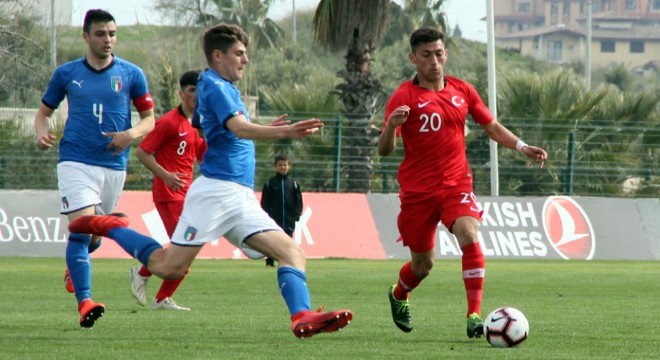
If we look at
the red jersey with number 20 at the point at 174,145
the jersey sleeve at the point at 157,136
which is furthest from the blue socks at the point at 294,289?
the red jersey with number 20 at the point at 174,145

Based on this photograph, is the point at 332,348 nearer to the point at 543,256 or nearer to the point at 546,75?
the point at 543,256

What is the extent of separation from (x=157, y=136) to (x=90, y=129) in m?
2.37

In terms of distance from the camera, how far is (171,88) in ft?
97.7

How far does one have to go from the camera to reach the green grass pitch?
8.01 m

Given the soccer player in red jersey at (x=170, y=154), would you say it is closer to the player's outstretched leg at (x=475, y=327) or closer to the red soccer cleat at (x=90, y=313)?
the red soccer cleat at (x=90, y=313)

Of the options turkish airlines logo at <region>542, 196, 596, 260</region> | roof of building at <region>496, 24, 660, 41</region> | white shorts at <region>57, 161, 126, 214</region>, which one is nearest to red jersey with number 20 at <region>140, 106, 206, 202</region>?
white shorts at <region>57, 161, 126, 214</region>

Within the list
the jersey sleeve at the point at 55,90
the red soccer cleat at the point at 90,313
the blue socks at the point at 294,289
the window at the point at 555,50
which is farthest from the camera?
the window at the point at 555,50

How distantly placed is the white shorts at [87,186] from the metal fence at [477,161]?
15690 millimetres

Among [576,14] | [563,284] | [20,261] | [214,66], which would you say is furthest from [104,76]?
[576,14]

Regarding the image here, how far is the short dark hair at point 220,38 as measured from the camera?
8.09 metres

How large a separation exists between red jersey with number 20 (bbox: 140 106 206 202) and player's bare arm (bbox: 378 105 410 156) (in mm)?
3335

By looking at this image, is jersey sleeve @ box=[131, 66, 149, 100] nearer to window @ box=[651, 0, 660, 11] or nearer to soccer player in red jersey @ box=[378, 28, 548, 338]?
soccer player in red jersey @ box=[378, 28, 548, 338]

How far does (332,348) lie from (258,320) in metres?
2.23

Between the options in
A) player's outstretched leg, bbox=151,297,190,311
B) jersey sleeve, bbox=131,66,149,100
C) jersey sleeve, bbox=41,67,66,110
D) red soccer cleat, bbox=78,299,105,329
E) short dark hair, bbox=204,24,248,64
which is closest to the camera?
short dark hair, bbox=204,24,248,64
